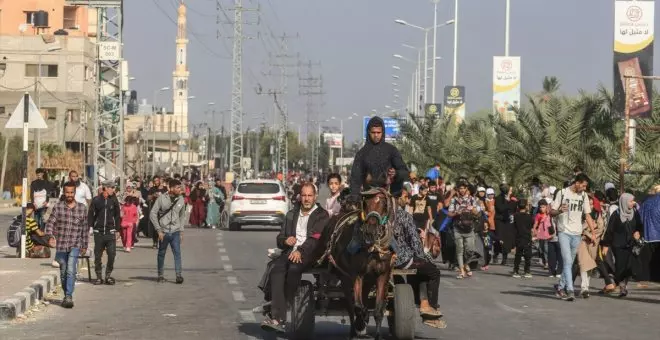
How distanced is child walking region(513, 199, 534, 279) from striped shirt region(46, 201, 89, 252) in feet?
33.2

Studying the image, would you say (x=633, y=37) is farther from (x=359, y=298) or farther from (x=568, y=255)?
(x=359, y=298)

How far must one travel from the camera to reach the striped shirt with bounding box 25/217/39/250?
1030 inches

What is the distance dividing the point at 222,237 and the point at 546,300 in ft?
68.1

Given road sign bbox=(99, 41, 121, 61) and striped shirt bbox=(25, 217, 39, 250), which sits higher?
road sign bbox=(99, 41, 121, 61)

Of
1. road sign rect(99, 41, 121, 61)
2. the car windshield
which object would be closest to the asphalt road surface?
the car windshield

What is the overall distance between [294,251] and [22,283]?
740 centimetres

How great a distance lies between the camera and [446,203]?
26844 mm

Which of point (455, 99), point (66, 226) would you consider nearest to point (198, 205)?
point (455, 99)

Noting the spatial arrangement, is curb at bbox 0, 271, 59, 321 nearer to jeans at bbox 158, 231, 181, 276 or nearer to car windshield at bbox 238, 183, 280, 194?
→ jeans at bbox 158, 231, 181, 276

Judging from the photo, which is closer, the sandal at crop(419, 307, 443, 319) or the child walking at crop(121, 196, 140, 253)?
the sandal at crop(419, 307, 443, 319)

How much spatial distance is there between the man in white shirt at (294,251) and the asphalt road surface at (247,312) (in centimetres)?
56

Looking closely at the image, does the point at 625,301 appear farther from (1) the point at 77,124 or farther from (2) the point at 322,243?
(1) the point at 77,124

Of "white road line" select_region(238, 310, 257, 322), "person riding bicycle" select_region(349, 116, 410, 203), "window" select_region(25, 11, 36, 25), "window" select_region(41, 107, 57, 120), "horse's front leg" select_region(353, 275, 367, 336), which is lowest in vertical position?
"white road line" select_region(238, 310, 257, 322)

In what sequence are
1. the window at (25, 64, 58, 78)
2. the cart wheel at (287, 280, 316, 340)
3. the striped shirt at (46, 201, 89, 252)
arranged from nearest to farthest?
the cart wheel at (287, 280, 316, 340)
the striped shirt at (46, 201, 89, 252)
the window at (25, 64, 58, 78)
